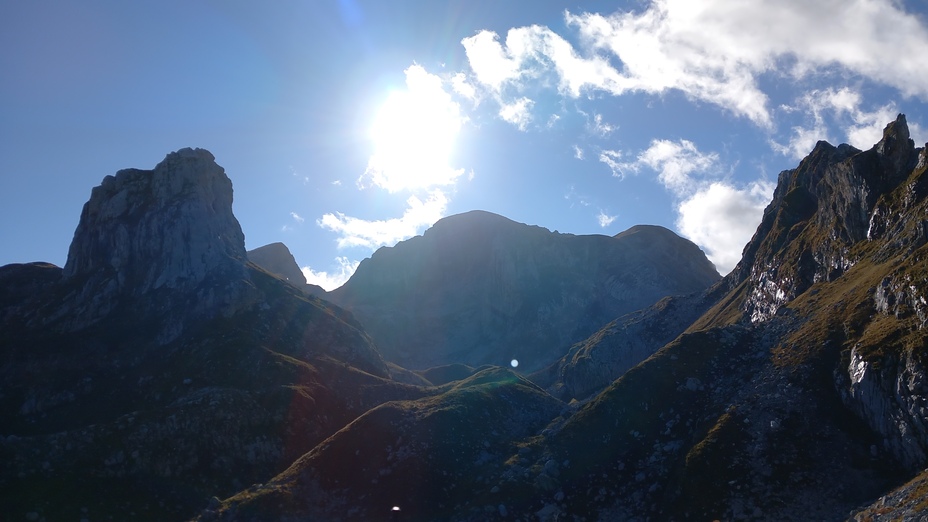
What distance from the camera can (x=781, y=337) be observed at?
3302 inches

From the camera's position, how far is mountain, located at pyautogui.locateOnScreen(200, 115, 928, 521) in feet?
197

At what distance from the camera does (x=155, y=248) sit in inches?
4877

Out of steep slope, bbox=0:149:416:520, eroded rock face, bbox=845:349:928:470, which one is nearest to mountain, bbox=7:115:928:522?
eroded rock face, bbox=845:349:928:470

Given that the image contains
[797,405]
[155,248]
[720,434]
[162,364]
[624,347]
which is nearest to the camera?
[720,434]

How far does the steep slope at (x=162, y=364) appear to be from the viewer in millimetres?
80312

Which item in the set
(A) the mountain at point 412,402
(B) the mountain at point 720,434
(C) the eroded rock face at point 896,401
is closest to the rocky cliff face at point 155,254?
(A) the mountain at point 412,402

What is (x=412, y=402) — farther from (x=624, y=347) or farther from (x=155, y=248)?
(x=624, y=347)

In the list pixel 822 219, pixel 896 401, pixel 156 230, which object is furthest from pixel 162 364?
pixel 822 219

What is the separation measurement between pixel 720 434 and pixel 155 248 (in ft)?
330

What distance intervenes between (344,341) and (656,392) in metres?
66.3

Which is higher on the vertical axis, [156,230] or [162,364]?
[156,230]

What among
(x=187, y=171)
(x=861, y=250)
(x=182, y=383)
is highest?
(x=187, y=171)

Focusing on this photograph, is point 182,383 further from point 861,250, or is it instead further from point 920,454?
point 861,250

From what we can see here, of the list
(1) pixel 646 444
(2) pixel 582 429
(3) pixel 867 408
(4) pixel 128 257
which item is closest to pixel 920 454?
(3) pixel 867 408
